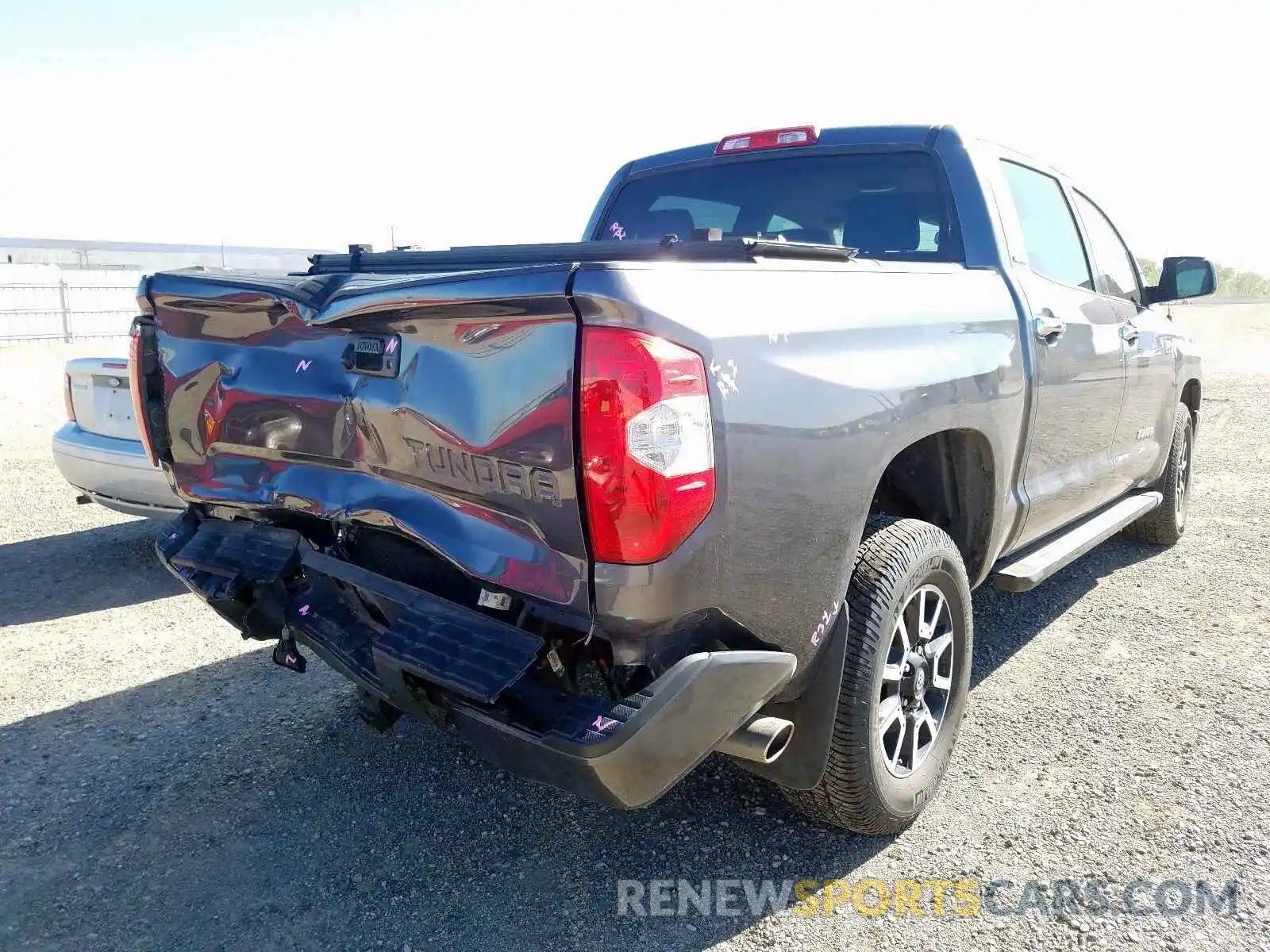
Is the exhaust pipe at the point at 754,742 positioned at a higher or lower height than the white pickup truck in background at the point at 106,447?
lower

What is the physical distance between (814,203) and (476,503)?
2.31 m

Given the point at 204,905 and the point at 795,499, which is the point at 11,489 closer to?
the point at 204,905

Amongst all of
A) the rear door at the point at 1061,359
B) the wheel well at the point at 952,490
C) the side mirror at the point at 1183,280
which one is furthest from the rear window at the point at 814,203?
the side mirror at the point at 1183,280

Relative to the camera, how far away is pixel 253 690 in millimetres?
3859

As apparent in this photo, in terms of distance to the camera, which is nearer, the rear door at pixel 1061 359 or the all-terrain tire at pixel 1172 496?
the rear door at pixel 1061 359

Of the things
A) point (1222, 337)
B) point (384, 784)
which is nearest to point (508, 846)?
point (384, 784)

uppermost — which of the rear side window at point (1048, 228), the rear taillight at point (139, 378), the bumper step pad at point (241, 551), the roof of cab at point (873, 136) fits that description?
the roof of cab at point (873, 136)

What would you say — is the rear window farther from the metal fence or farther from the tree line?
the tree line

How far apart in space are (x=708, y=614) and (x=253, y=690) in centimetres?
249

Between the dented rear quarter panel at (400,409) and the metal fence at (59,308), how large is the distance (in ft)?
71.6

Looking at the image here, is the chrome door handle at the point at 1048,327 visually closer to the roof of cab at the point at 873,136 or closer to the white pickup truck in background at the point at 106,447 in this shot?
the roof of cab at the point at 873,136

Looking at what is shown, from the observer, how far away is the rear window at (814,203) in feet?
11.8

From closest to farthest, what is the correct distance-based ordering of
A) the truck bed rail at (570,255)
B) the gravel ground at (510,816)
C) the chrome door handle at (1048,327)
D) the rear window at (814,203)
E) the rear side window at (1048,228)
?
1. the truck bed rail at (570,255)
2. the gravel ground at (510,816)
3. the chrome door handle at (1048,327)
4. the rear window at (814,203)
5. the rear side window at (1048,228)

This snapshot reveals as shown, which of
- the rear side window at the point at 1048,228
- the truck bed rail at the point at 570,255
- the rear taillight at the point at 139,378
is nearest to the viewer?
the truck bed rail at the point at 570,255
